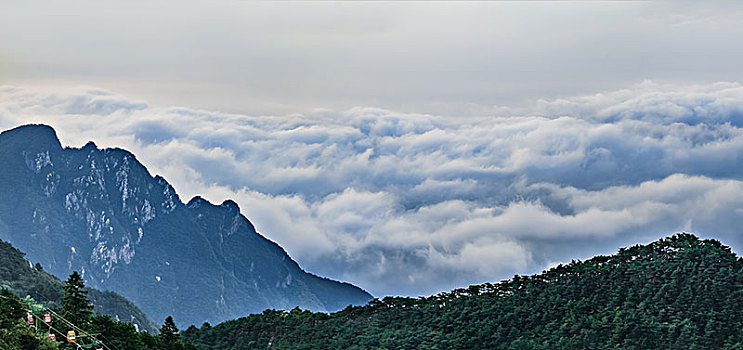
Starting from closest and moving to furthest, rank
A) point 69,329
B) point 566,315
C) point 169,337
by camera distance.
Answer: point 69,329 < point 169,337 < point 566,315

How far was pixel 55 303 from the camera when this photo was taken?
9369 centimetres

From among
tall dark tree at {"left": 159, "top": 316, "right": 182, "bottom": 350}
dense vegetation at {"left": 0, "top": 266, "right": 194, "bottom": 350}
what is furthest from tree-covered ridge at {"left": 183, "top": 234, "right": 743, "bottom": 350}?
dense vegetation at {"left": 0, "top": 266, "right": 194, "bottom": 350}

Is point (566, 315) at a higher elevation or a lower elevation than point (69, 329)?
higher

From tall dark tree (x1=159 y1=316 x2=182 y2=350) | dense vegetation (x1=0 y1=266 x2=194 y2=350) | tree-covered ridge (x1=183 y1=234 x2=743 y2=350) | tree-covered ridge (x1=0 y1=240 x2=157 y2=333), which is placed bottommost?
dense vegetation (x1=0 y1=266 x2=194 y2=350)

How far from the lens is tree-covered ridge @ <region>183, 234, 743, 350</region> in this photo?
63.1 metres

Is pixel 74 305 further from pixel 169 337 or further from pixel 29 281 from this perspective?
pixel 29 281

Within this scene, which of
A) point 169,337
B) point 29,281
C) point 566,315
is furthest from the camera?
point 29,281

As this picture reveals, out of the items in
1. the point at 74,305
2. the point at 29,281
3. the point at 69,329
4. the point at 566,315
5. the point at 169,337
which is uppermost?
the point at 29,281

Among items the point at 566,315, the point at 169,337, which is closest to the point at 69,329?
the point at 169,337

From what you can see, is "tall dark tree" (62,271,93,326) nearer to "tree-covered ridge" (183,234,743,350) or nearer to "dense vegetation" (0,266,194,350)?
"dense vegetation" (0,266,194,350)

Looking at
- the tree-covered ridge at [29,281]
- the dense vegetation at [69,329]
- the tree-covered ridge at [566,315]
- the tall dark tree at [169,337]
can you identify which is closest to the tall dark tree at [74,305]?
the dense vegetation at [69,329]

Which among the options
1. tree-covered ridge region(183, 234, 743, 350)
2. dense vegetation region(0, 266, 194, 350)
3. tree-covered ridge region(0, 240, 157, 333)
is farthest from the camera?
tree-covered ridge region(0, 240, 157, 333)

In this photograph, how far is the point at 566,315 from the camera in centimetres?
6850

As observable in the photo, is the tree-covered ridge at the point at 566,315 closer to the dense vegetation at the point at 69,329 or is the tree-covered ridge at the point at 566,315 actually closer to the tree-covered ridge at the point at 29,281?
the dense vegetation at the point at 69,329
